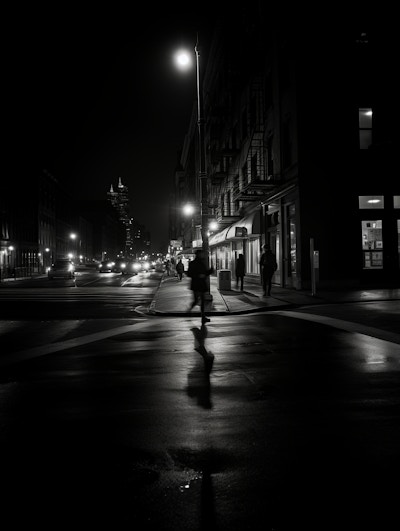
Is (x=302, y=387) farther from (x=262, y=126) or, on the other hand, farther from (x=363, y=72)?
(x=262, y=126)

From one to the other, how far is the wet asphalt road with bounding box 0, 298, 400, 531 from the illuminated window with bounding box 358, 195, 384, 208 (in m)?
16.6

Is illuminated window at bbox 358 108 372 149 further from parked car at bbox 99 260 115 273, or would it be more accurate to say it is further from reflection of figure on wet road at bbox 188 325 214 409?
parked car at bbox 99 260 115 273

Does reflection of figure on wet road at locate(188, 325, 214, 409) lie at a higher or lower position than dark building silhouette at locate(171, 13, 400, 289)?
lower

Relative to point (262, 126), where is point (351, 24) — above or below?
above

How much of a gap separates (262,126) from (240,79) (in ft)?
21.3

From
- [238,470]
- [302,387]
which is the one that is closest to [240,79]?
[302,387]

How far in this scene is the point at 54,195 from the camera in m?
94.1

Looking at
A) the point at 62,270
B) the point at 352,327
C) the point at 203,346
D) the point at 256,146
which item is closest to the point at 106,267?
the point at 62,270

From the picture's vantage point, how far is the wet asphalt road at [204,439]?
10.9 ft

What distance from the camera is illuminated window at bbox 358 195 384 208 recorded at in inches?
966

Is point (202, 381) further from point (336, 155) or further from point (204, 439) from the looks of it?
point (336, 155)

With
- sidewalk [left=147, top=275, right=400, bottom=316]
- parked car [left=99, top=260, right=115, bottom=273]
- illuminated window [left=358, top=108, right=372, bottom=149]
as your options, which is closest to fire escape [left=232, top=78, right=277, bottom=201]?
Answer: illuminated window [left=358, top=108, right=372, bottom=149]

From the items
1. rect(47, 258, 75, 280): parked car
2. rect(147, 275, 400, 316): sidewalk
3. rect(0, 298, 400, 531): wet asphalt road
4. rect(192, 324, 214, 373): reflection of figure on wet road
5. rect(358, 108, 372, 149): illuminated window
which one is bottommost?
rect(192, 324, 214, 373): reflection of figure on wet road

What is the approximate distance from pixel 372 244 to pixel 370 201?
209 cm
